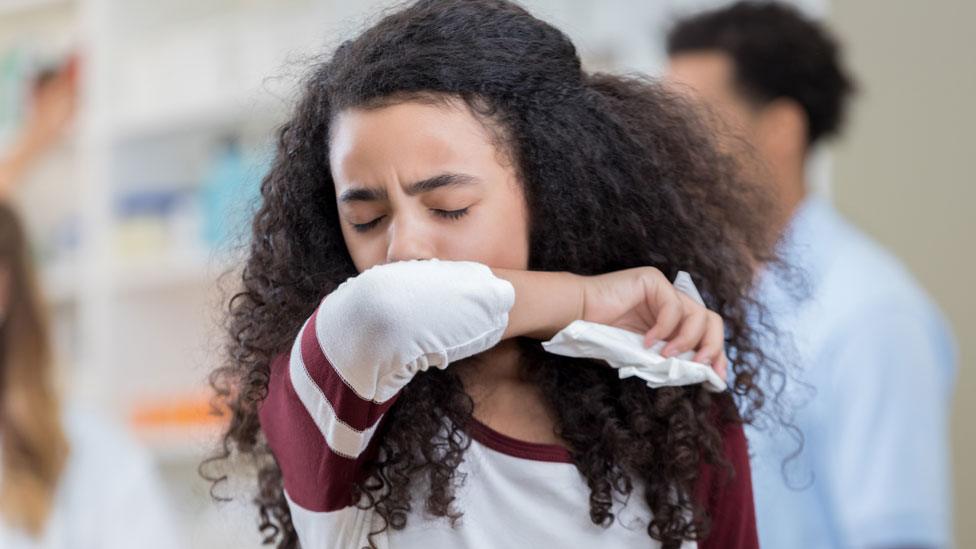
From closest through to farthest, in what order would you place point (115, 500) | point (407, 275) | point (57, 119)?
point (407, 275)
point (115, 500)
point (57, 119)

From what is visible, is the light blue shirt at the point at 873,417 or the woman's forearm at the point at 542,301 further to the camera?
the light blue shirt at the point at 873,417

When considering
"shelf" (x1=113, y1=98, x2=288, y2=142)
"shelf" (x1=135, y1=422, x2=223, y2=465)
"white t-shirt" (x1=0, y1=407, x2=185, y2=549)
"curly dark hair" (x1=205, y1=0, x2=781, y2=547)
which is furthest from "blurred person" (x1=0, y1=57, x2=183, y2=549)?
"curly dark hair" (x1=205, y1=0, x2=781, y2=547)

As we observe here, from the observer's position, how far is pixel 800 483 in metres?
1.50

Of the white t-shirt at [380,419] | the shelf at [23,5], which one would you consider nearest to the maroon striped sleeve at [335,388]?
the white t-shirt at [380,419]

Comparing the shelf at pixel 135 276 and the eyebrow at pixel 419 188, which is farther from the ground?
the eyebrow at pixel 419 188

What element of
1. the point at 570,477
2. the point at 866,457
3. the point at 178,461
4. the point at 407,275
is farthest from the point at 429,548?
the point at 178,461

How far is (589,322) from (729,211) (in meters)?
0.21

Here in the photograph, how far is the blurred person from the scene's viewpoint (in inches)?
78.4

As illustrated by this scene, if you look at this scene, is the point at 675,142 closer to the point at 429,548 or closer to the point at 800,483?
the point at 429,548

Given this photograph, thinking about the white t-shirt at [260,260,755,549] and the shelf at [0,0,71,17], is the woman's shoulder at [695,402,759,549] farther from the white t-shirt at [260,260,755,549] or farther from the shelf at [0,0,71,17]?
the shelf at [0,0,71,17]

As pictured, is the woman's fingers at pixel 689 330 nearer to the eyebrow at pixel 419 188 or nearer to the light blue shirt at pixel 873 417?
the eyebrow at pixel 419 188

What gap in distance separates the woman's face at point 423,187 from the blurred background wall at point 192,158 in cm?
121

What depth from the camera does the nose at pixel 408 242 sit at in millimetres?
841

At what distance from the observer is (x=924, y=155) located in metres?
2.09
